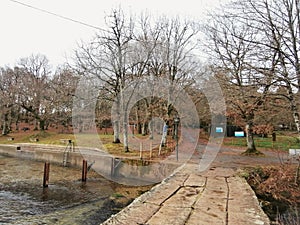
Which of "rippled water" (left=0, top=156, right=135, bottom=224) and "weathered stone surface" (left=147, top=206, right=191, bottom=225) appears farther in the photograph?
"rippled water" (left=0, top=156, right=135, bottom=224)

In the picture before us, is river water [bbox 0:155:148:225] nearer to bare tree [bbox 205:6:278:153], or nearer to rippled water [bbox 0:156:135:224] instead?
rippled water [bbox 0:156:135:224]

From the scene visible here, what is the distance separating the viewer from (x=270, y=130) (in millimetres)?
8453

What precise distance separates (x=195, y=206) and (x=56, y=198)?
249 inches

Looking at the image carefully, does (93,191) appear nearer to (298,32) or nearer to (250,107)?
(250,107)

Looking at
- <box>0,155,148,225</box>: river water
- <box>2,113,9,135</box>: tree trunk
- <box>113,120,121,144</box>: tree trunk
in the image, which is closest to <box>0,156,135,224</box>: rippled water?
<box>0,155,148,225</box>: river water

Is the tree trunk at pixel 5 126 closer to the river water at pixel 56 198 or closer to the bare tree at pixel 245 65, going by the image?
the river water at pixel 56 198

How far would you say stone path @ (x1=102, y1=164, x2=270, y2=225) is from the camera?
3193 mm

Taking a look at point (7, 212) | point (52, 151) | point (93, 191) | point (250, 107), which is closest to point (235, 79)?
point (250, 107)

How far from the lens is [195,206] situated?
12.4ft

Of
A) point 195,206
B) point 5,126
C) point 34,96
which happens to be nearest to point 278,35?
point 195,206

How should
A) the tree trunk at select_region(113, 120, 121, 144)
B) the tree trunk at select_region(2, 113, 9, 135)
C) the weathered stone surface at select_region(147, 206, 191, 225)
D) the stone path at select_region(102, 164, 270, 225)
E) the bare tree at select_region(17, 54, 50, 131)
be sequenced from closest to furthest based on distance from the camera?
the weathered stone surface at select_region(147, 206, 191, 225) → the stone path at select_region(102, 164, 270, 225) → the tree trunk at select_region(113, 120, 121, 144) → the bare tree at select_region(17, 54, 50, 131) → the tree trunk at select_region(2, 113, 9, 135)

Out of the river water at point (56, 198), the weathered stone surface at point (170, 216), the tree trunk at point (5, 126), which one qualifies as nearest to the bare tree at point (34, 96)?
the tree trunk at point (5, 126)

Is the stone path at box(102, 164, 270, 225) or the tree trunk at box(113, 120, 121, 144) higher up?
the tree trunk at box(113, 120, 121, 144)

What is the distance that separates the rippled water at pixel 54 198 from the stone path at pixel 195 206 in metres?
2.80
